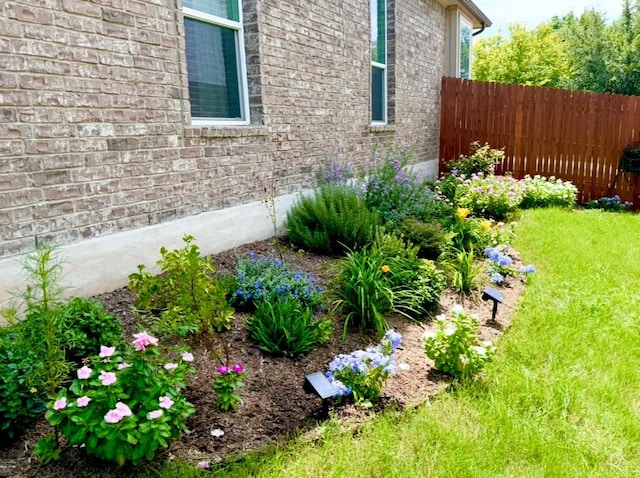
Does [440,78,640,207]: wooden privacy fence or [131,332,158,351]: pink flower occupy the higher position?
[440,78,640,207]: wooden privacy fence

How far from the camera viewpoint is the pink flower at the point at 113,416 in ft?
5.81

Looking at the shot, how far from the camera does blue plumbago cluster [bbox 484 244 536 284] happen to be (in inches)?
170

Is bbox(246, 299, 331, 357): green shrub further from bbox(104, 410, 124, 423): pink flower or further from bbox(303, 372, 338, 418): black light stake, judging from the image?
bbox(104, 410, 124, 423): pink flower

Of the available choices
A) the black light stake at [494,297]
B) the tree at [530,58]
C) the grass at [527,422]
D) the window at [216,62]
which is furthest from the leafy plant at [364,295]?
the tree at [530,58]

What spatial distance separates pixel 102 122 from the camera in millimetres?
3326

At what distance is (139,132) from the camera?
360cm

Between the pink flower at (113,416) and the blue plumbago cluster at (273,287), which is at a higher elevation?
the pink flower at (113,416)

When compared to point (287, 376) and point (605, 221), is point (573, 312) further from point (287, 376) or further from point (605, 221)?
point (605, 221)

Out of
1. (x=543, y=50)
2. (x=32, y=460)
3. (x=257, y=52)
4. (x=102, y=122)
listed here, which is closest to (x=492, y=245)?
(x=257, y=52)

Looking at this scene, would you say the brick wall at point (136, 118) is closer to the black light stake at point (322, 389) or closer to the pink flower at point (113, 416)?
the pink flower at point (113, 416)

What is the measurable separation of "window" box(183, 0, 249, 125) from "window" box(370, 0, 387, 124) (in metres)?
3.27

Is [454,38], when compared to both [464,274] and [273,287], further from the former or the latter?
[273,287]

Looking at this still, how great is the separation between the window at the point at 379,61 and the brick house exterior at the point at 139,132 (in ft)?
4.65

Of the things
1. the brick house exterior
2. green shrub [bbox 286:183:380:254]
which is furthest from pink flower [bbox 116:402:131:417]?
green shrub [bbox 286:183:380:254]
